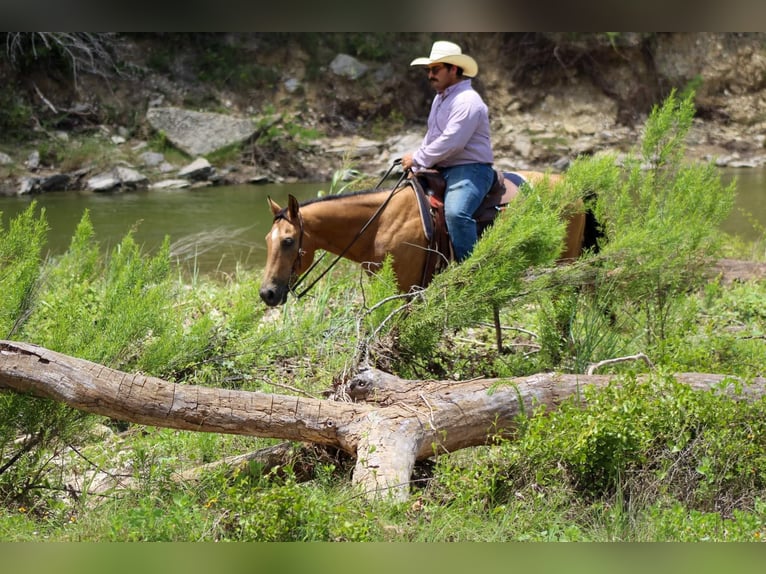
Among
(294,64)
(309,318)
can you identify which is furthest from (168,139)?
(309,318)

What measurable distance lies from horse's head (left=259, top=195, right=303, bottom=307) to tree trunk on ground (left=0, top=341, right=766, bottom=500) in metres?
1.59

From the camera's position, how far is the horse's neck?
5.85 meters

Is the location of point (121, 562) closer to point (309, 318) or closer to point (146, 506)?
point (146, 506)

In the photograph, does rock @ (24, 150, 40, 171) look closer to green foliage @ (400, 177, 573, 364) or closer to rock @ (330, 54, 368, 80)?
rock @ (330, 54, 368, 80)

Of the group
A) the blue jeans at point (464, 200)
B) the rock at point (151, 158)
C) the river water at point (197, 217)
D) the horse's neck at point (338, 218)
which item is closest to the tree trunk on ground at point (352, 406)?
the blue jeans at point (464, 200)

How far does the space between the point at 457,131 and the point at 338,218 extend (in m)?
1.10

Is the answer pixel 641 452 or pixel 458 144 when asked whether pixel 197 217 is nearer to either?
pixel 458 144

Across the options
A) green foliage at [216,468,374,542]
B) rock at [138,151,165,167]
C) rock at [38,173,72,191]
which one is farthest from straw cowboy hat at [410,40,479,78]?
rock at [138,151,165,167]

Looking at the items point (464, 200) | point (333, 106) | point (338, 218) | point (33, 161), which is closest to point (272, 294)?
point (338, 218)

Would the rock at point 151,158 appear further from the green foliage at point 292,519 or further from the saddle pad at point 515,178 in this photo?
the green foliage at point 292,519

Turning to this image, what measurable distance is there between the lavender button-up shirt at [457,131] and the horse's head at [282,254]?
1.12m

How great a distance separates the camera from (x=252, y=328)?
554 cm

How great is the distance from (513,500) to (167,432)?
199 cm

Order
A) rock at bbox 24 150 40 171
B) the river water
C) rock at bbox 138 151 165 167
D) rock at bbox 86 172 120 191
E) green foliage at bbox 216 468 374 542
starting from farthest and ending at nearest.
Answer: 1. rock at bbox 138 151 165 167
2. rock at bbox 24 150 40 171
3. rock at bbox 86 172 120 191
4. the river water
5. green foliage at bbox 216 468 374 542
